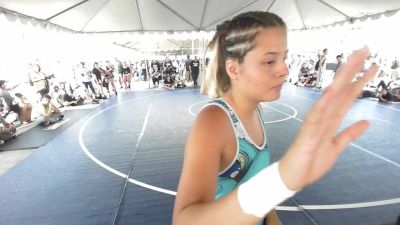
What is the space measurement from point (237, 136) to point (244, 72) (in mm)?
246

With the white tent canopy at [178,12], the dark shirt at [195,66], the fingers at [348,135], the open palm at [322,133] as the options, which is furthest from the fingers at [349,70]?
the dark shirt at [195,66]

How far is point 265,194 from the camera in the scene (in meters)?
0.61

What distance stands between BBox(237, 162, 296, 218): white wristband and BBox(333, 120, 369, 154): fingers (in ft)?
0.49

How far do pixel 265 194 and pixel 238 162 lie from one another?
0.44 m

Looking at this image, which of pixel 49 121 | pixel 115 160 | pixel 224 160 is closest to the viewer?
pixel 224 160

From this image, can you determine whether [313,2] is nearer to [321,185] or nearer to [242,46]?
[321,185]

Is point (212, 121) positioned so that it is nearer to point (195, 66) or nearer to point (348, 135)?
point (348, 135)

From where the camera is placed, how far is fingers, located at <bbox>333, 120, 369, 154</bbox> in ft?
2.03

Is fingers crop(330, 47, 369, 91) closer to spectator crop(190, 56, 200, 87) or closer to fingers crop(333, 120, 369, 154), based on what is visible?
fingers crop(333, 120, 369, 154)

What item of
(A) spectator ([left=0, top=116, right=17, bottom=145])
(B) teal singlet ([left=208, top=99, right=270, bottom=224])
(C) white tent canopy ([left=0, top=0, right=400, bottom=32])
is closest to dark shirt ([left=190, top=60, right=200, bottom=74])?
(C) white tent canopy ([left=0, top=0, right=400, bottom=32])

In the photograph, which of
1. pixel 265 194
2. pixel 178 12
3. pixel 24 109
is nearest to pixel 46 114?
pixel 24 109

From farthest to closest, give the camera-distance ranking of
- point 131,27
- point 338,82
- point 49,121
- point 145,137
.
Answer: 1. point 131,27
2. point 49,121
3. point 145,137
4. point 338,82

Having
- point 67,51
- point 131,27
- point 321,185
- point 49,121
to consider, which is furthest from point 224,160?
point 67,51

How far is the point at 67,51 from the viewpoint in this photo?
16.1m
